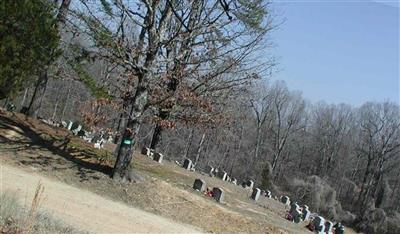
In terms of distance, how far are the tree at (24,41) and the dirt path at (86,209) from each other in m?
2.97

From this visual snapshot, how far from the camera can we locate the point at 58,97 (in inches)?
2579

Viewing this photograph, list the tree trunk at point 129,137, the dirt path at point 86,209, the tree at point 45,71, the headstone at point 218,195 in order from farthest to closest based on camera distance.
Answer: the headstone at point 218,195
the tree at point 45,71
the tree trunk at point 129,137
the dirt path at point 86,209

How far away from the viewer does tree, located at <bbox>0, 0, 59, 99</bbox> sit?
14.1 metres

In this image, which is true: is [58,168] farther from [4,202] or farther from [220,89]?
[220,89]

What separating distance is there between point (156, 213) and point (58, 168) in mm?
2773

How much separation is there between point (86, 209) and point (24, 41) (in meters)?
6.06

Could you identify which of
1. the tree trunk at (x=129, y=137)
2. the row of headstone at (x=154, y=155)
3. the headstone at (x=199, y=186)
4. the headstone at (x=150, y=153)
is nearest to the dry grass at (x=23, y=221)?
the tree trunk at (x=129, y=137)

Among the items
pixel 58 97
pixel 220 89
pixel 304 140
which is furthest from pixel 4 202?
pixel 304 140

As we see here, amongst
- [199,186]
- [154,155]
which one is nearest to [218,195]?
[199,186]

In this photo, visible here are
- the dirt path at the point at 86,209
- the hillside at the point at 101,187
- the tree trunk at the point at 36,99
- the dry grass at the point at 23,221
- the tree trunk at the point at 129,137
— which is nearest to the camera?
the dry grass at the point at 23,221

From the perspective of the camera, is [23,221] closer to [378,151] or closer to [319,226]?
[319,226]

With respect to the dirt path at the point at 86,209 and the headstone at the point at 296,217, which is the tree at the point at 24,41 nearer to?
the dirt path at the point at 86,209

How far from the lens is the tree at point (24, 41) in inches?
554

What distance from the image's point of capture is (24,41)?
1457 centimetres
